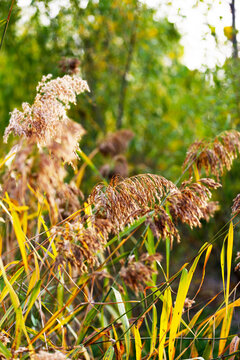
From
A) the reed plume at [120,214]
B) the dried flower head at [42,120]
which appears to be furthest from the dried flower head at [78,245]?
the dried flower head at [42,120]

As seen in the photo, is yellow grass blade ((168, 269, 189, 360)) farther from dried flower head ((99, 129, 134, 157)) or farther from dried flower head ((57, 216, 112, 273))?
dried flower head ((99, 129, 134, 157))

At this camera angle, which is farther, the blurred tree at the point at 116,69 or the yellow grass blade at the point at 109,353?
the blurred tree at the point at 116,69

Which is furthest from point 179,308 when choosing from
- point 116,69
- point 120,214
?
point 116,69

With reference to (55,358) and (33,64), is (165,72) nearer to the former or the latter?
(33,64)

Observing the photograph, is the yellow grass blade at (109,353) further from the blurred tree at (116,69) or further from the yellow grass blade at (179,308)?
the blurred tree at (116,69)

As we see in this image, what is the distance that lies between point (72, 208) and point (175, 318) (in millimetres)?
809

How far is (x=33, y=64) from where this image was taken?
4.20m

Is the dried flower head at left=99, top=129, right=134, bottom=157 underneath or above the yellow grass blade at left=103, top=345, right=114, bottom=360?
above

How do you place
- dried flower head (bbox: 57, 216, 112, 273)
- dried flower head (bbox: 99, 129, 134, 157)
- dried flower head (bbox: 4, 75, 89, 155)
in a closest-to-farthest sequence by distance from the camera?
dried flower head (bbox: 57, 216, 112, 273) → dried flower head (bbox: 4, 75, 89, 155) → dried flower head (bbox: 99, 129, 134, 157)

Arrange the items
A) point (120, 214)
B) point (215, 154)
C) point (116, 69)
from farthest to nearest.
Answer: point (116, 69) < point (215, 154) < point (120, 214)

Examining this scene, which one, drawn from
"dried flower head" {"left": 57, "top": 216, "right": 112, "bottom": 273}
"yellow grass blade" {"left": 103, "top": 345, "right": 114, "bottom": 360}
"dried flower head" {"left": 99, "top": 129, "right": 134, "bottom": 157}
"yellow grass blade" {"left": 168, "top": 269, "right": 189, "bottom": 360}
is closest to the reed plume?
"dried flower head" {"left": 57, "top": 216, "right": 112, "bottom": 273}

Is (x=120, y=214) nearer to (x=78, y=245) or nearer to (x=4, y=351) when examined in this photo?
(x=78, y=245)

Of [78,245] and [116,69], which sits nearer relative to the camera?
[78,245]

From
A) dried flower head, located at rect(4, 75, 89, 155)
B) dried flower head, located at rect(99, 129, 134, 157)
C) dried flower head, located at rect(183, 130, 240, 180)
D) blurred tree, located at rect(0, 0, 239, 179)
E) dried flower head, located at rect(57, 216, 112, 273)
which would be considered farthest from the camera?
blurred tree, located at rect(0, 0, 239, 179)
